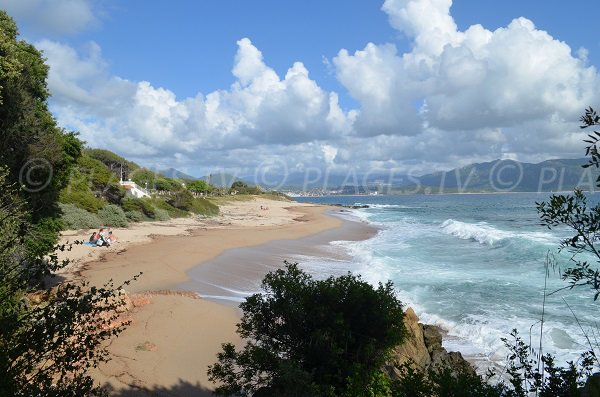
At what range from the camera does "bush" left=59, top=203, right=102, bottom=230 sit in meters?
25.3

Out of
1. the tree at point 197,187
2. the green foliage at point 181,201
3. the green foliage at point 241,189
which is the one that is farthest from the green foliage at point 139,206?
the green foliage at point 241,189

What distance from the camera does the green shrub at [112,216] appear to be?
93.6ft

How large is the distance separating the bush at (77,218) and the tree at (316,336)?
23199 mm

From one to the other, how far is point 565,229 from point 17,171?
40.3m

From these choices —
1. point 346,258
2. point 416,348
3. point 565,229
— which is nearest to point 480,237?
point 565,229

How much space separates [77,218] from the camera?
25.9 metres

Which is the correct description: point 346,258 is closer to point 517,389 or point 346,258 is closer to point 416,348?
point 416,348

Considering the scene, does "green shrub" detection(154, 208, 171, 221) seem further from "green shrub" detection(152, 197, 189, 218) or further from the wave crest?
the wave crest

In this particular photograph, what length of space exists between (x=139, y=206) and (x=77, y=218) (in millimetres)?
9318

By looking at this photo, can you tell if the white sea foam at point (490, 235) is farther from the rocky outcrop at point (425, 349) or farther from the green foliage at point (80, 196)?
the green foliage at point (80, 196)

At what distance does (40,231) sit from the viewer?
1065 cm

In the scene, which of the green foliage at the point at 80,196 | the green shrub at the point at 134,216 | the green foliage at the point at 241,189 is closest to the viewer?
the green foliage at the point at 80,196

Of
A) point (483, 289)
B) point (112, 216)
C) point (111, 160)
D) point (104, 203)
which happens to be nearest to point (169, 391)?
point (483, 289)

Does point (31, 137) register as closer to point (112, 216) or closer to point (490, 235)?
point (112, 216)
